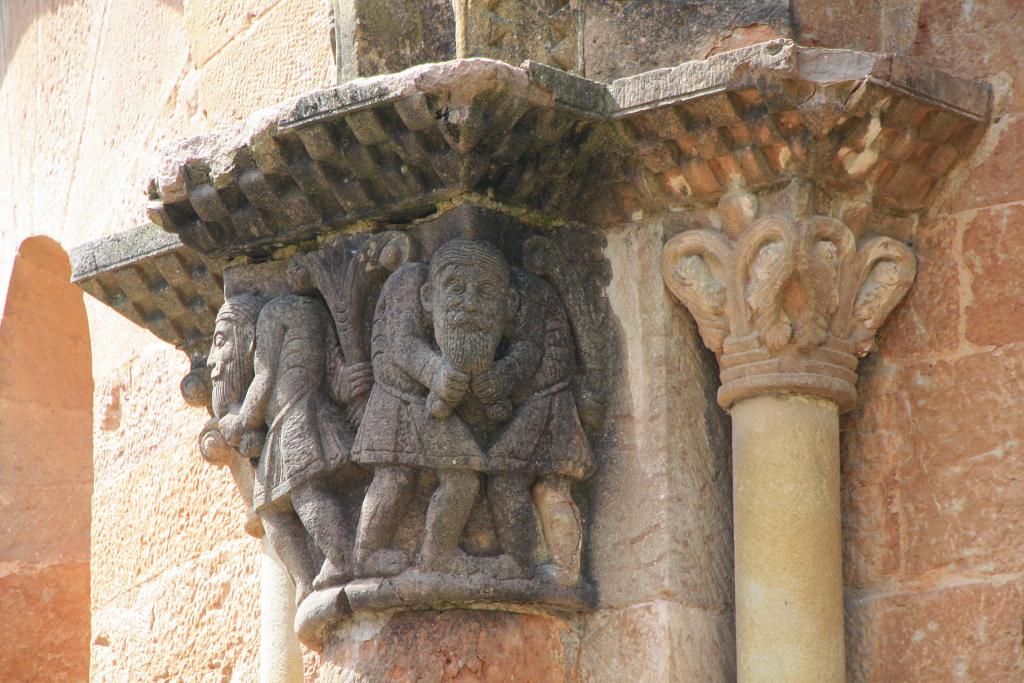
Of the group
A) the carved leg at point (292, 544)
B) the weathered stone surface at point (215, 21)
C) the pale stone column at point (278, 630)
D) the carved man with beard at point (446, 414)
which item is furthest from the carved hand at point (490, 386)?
the weathered stone surface at point (215, 21)

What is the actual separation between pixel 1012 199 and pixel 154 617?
2.40 metres

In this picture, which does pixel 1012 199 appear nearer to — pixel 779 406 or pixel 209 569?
pixel 779 406

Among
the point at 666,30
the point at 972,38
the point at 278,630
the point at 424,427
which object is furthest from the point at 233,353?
the point at 972,38

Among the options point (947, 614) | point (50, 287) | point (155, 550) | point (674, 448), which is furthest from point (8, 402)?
point (947, 614)

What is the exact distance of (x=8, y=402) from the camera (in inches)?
257

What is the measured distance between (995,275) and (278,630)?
69.1 inches

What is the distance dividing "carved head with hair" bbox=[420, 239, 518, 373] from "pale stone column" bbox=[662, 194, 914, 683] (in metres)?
0.37

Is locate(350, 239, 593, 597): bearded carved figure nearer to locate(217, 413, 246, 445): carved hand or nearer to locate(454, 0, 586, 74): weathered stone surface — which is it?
locate(217, 413, 246, 445): carved hand

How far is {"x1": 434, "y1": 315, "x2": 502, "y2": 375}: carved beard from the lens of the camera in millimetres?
4348

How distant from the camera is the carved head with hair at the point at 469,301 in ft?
14.3

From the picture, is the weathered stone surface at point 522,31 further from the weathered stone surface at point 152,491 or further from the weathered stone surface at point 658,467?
the weathered stone surface at point 152,491

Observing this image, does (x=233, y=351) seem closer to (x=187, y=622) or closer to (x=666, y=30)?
(x=187, y=622)

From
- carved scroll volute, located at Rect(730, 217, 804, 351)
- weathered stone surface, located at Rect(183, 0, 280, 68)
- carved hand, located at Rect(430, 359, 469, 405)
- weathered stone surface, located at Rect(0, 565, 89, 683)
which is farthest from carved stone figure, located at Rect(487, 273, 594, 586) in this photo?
weathered stone surface, located at Rect(0, 565, 89, 683)

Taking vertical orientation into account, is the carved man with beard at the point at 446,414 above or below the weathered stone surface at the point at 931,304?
below
